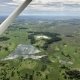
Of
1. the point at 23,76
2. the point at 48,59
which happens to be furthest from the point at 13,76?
the point at 48,59

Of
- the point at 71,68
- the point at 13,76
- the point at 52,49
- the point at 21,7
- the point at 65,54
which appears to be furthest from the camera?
the point at 52,49

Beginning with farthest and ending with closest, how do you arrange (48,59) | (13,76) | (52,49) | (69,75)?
(52,49)
(48,59)
(69,75)
(13,76)

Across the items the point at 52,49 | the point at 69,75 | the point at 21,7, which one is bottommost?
the point at 52,49

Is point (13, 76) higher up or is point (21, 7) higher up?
point (21, 7)

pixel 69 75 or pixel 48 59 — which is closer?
pixel 69 75

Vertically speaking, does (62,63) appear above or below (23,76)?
below

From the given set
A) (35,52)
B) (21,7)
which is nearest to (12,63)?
(35,52)

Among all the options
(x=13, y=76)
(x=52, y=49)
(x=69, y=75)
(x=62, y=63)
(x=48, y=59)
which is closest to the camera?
(x=13, y=76)

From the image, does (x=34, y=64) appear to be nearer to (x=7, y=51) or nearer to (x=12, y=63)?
(x=12, y=63)

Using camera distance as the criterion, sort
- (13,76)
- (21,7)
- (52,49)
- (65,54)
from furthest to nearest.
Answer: (52,49) → (65,54) → (13,76) → (21,7)

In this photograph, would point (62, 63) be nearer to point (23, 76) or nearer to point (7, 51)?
point (23, 76)
